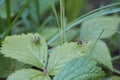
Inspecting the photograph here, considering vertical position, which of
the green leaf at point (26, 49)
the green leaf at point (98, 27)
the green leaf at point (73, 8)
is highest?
the green leaf at point (26, 49)

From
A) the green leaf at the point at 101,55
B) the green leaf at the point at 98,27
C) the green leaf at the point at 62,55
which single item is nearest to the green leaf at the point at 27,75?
the green leaf at the point at 62,55

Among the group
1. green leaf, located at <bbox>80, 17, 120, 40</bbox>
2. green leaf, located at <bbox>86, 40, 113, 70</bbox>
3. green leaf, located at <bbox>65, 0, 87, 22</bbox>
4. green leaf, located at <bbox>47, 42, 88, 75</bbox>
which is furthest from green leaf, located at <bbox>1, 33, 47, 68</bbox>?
green leaf, located at <bbox>65, 0, 87, 22</bbox>

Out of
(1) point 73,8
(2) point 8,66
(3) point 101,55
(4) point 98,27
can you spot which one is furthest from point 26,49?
(1) point 73,8

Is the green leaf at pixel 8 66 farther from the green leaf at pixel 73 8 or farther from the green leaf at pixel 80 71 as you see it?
the green leaf at pixel 73 8

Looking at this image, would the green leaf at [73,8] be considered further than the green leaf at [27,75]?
Yes

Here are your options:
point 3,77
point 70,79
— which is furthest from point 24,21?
point 70,79

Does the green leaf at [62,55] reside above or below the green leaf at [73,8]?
above

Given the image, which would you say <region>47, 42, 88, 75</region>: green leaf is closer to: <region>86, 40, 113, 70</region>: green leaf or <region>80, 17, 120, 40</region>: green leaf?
<region>86, 40, 113, 70</region>: green leaf
